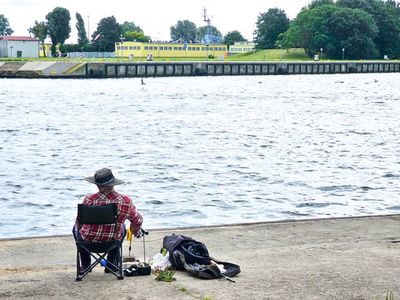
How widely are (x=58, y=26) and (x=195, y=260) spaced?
17882 cm

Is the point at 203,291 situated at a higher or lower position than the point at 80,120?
higher

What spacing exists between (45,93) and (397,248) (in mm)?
81369

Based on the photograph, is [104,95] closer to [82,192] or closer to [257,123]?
[257,123]

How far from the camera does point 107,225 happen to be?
34.2ft

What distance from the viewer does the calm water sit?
73.9 feet

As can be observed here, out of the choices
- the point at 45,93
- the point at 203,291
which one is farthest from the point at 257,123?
the point at 203,291

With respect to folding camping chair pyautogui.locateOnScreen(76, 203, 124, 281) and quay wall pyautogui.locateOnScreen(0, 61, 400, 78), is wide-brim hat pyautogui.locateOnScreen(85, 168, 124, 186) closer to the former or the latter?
folding camping chair pyautogui.locateOnScreen(76, 203, 124, 281)

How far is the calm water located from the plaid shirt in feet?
27.6

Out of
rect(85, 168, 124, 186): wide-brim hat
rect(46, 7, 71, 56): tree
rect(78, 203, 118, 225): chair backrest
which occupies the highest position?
rect(85, 168, 124, 186): wide-brim hat

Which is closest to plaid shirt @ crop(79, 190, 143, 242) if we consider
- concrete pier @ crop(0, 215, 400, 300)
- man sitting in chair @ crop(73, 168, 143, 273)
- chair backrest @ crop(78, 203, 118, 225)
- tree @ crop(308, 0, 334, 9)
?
man sitting in chair @ crop(73, 168, 143, 273)

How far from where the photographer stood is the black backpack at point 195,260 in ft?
34.9

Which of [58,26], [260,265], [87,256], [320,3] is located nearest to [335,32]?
[320,3]

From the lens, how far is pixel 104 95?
87812mm

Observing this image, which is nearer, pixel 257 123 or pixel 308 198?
pixel 308 198
